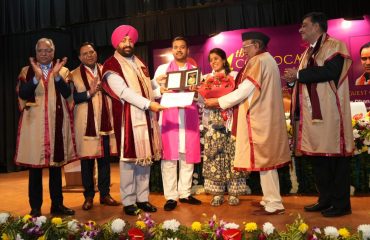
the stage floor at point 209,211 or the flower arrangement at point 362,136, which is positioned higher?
the flower arrangement at point 362,136

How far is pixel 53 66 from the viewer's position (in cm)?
364

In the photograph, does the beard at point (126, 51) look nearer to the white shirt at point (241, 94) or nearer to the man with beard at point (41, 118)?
the man with beard at point (41, 118)

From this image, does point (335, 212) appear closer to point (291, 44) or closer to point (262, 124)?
point (262, 124)

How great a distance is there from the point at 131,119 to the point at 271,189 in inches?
53.0

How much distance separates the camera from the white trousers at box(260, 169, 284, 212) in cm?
332

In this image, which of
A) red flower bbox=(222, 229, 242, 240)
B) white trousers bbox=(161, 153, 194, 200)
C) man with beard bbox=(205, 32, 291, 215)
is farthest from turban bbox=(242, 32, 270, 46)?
red flower bbox=(222, 229, 242, 240)

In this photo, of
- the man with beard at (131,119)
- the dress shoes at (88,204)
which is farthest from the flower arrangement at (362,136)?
the dress shoes at (88,204)

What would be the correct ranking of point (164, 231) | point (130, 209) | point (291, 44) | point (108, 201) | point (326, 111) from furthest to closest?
1. point (291, 44)
2. point (108, 201)
3. point (130, 209)
4. point (326, 111)
5. point (164, 231)

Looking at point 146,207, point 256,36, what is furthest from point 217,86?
point 146,207

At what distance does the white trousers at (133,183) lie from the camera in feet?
11.7

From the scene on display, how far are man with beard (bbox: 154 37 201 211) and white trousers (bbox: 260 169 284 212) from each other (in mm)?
795

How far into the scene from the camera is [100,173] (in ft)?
13.7

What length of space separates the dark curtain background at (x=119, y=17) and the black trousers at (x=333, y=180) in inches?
163

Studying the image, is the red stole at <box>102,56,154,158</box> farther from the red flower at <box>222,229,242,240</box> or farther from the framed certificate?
the red flower at <box>222,229,242,240</box>
